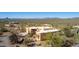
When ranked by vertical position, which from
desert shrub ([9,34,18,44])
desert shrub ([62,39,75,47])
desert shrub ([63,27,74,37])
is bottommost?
desert shrub ([62,39,75,47])

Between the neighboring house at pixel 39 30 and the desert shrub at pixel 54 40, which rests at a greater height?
the neighboring house at pixel 39 30

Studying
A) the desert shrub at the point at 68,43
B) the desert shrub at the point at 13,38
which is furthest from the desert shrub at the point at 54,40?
the desert shrub at the point at 13,38

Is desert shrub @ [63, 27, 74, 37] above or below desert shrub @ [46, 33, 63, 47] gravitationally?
above

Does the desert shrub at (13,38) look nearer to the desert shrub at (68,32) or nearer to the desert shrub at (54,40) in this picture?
the desert shrub at (54,40)

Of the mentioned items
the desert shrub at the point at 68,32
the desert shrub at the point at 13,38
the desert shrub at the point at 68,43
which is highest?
the desert shrub at the point at 68,32

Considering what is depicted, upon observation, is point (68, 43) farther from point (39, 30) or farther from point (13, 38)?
point (13, 38)

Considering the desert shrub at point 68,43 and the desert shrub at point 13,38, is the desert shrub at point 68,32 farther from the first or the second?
the desert shrub at point 13,38

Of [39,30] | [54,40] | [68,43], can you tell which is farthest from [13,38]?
[68,43]

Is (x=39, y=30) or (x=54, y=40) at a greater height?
(x=39, y=30)

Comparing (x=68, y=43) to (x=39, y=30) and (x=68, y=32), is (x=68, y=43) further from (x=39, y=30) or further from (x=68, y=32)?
(x=39, y=30)

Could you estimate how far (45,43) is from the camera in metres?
2.32

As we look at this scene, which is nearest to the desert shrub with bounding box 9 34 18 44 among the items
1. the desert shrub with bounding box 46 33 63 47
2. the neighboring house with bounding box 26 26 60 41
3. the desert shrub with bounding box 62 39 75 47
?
the neighboring house with bounding box 26 26 60 41

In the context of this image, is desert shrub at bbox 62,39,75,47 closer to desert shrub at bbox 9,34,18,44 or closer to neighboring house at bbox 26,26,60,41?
neighboring house at bbox 26,26,60,41

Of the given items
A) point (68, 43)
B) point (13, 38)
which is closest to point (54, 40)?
point (68, 43)
